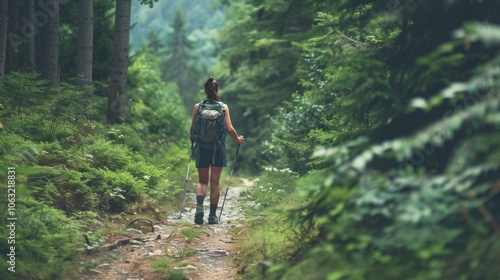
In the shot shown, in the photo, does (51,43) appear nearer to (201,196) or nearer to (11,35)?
(11,35)

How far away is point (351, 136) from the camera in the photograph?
18.6 ft

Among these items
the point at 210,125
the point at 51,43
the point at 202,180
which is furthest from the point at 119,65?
the point at 210,125

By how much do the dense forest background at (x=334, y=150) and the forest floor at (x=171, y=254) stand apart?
0.32m

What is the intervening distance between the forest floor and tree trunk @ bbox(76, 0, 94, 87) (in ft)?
16.7

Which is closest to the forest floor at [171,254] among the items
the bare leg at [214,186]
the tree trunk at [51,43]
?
the bare leg at [214,186]

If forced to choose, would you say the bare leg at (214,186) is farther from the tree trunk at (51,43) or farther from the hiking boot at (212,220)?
the tree trunk at (51,43)

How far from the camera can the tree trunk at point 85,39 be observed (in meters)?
13.2

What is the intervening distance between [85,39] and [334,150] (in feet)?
36.0

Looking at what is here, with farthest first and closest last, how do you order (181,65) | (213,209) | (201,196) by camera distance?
(181,65), (213,209), (201,196)

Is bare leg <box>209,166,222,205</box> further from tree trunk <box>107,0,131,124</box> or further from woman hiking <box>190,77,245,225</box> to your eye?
tree trunk <box>107,0,131,124</box>

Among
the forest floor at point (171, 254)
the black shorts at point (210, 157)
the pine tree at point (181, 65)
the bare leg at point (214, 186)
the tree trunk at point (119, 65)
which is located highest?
the pine tree at point (181, 65)

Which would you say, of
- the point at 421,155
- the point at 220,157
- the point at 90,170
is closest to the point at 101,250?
the point at 90,170

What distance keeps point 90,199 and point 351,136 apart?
4.63 metres

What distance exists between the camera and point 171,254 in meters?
7.65
